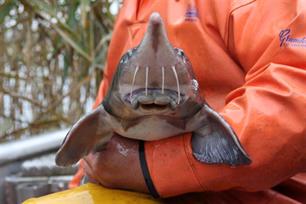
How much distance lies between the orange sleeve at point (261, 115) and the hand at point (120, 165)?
0.11ft

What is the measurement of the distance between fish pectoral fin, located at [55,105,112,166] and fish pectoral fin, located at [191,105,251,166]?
0.59 ft

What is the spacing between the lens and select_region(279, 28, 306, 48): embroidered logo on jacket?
3.87ft

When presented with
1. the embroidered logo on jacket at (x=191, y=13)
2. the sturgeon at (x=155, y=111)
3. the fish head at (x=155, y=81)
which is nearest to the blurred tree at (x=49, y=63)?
the embroidered logo on jacket at (x=191, y=13)

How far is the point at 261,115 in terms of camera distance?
3.83ft

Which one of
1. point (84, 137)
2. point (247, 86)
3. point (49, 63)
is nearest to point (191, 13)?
point (247, 86)

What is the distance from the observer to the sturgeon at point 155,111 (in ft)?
3.37

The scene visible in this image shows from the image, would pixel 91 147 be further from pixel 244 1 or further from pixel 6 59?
pixel 6 59

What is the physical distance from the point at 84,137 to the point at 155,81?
0.27 m

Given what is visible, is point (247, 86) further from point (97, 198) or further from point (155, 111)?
point (97, 198)

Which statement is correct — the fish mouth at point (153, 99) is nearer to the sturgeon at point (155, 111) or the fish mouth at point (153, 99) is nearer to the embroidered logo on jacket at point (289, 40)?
the sturgeon at point (155, 111)

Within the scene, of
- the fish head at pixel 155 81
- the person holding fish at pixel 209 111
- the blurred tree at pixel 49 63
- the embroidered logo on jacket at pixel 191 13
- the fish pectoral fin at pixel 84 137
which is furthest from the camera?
the blurred tree at pixel 49 63

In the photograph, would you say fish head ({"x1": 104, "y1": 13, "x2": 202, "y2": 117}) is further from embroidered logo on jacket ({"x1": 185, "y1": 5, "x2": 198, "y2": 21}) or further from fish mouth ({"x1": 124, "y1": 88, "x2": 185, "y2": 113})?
embroidered logo on jacket ({"x1": 185, "y1": 5, "x2": 198, "y2": 21})

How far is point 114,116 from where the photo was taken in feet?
3.96

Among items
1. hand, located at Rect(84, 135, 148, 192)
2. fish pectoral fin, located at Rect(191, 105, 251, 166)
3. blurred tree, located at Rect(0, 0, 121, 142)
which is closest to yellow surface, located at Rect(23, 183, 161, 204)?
hand, located at Rect(84, 135, 148, 192)
